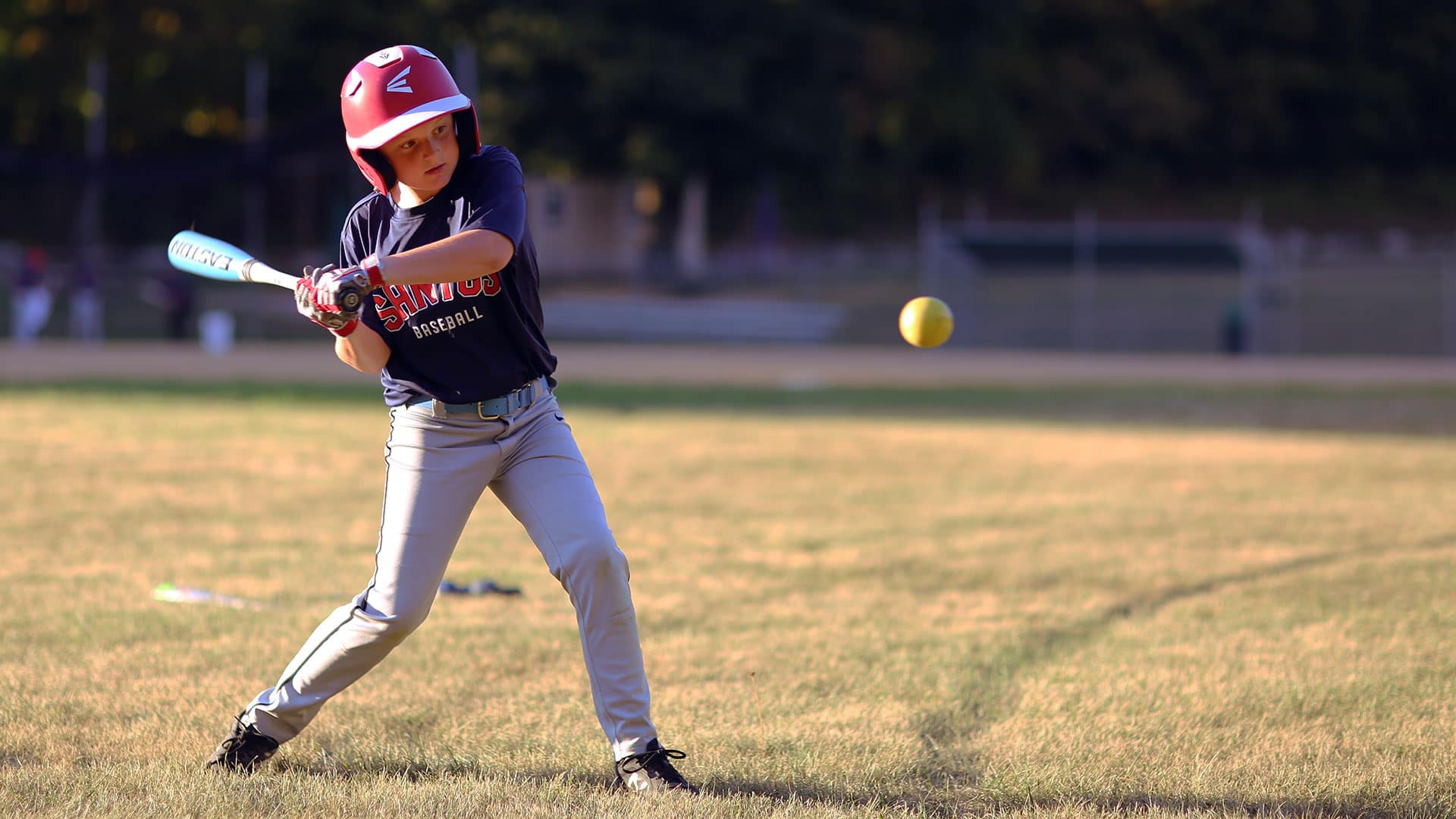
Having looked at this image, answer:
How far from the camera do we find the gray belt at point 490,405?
447cm

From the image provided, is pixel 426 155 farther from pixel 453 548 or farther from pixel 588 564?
pixel 588 564

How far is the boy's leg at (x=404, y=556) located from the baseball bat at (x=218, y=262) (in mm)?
594

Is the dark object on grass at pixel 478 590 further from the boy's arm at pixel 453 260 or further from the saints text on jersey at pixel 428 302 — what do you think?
the boy's arm at pixel 453 260

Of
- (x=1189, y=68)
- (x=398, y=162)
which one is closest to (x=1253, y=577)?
(x=398, y=162)

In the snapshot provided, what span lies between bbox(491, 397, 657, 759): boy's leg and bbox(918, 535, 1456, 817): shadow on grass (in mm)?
1033

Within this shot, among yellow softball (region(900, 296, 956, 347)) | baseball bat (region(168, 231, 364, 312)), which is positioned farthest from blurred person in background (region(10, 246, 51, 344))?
baseball bat (region(168, 231, 364, 312))

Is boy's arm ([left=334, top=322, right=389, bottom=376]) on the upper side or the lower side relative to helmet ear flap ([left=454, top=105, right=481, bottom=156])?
lower

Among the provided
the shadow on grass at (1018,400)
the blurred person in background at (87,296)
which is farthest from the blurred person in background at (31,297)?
the shadow on grass at (1018,400)

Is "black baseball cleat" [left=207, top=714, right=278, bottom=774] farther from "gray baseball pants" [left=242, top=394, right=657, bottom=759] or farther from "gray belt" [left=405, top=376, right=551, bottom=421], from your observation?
"gray belt" [left=405, top=376, right=551, bottom=421]

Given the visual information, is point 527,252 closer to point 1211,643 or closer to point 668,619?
point 668,619

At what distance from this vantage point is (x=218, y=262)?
15.0 feet

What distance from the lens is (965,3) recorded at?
159 ft

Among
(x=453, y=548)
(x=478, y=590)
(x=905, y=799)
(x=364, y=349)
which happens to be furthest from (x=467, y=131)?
(x=478, y=590)

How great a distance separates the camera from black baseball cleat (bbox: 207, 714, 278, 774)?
464 cm
